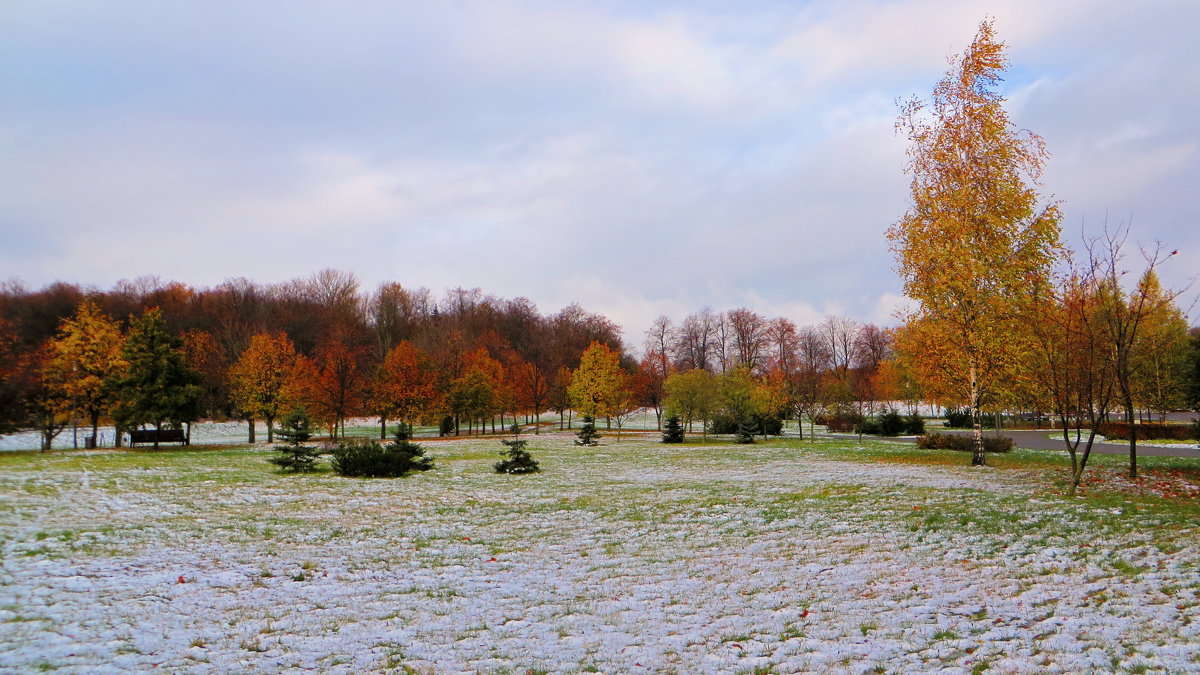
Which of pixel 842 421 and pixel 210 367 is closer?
pixel 842 421

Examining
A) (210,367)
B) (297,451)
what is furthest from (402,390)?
(210,367)

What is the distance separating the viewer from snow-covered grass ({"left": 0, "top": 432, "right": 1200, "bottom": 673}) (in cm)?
518

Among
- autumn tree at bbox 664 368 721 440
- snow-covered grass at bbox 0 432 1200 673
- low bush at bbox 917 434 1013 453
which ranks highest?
autumn tree at bbox 664 368 721 440

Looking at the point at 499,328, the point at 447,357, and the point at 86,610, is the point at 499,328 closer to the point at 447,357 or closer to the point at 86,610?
the point at 447,357

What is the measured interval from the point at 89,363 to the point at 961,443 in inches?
1708

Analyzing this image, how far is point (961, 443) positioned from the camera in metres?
27.2

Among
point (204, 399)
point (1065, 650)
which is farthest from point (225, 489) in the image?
point (204, 399)

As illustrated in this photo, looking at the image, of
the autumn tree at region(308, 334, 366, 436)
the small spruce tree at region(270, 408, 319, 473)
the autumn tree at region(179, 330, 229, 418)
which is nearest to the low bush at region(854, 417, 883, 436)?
the autumn tree at region(308, 334, 366, 436)

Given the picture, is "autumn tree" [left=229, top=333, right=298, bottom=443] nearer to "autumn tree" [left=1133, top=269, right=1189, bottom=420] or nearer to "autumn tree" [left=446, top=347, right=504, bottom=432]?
"autumn tree" [left=446, top=347, right=504, bottom=432]

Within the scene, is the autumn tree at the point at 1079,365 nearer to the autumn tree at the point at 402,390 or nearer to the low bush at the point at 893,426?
A: the low bush at the point at 893,426

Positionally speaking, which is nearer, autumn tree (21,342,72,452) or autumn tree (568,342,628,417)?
autumn tree (21,342,72,452)

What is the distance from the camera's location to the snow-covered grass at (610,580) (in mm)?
5180

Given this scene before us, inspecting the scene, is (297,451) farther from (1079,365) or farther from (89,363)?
(89,363)

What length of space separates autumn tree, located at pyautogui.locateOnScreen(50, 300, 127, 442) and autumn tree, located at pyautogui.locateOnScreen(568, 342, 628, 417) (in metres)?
26.2
